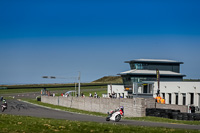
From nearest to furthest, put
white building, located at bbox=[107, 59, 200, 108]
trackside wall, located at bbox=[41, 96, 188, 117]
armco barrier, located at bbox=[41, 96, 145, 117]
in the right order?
trackside wall, located at bbox=[41, 96, 188, 117] → armco barrier, located at bbox=[41, 96, 145, 117] → white building, located at bbox=[107, 59, 200, 108]

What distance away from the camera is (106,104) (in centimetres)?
5731

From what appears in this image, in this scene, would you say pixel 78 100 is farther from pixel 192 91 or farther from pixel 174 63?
pixel 174 63

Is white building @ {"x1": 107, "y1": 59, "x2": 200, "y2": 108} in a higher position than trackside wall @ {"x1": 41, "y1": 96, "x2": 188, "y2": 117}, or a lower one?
higher

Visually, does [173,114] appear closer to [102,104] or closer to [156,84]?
[102,104]

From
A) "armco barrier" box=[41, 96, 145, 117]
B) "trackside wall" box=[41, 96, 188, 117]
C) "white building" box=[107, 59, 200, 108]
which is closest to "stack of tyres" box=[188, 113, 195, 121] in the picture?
"trackside wall" box=[41, 96, 188, 117]

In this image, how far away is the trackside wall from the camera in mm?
43531

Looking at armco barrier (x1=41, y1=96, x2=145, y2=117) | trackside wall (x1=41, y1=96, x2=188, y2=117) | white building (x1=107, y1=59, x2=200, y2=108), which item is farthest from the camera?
white building (x1=107, y1=59, x2=200, y2=108)

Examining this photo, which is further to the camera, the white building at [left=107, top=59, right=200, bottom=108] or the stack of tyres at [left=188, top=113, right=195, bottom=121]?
the white building at [left=107, top=59, right=200, bottom=108]

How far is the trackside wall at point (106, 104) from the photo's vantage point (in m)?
43.5

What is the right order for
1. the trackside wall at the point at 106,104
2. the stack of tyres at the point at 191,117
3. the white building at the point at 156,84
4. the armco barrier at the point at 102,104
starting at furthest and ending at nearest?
the white building at the point at 156,84 < the armco barrier at the point at 102,104 < the trackside wall at the point at 106,104 < the stack of tyres at the point at 191,117

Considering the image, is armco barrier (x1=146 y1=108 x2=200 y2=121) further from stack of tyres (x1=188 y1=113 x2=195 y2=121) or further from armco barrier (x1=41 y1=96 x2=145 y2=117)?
armco barrier (x1=41 y1=96 x2=145 y2=117)

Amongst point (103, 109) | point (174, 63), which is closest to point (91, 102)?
point (103, 109)

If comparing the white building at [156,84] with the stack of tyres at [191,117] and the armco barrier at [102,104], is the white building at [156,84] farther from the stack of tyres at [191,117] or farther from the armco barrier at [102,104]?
the stack of tyres at [191,117]

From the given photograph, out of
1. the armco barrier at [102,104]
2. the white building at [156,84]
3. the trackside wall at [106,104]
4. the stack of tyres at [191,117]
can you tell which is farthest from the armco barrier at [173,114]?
the white building at [156,84]
